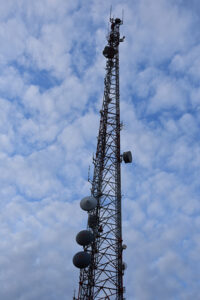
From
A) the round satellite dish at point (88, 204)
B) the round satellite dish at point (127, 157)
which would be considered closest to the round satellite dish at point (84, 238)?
the round satellite dish at point (88, 204)

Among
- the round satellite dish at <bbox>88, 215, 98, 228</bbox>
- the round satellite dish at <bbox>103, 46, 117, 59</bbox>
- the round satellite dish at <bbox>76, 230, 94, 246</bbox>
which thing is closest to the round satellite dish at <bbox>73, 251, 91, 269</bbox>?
the round satellite dish at <bbox>76, 230, 94, 246</bbox>

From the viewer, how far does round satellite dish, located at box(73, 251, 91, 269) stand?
31531 mm

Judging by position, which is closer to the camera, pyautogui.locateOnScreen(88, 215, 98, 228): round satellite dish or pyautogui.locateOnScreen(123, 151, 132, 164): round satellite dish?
pyautogui.locateOnScreen(88, 215, 98, 228): round satellite dish

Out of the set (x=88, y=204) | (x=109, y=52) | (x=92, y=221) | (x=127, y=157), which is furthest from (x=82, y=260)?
(x=109, y=52)

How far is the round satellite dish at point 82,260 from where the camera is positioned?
3153 centimetres

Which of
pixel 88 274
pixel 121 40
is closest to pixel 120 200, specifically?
pixel 88 274

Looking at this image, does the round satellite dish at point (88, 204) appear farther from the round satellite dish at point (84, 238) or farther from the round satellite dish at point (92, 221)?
the round satellite dish at point (92, 221)

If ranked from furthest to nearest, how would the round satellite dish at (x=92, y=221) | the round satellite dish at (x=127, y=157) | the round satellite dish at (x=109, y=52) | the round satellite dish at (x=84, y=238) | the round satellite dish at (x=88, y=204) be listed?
the round satellite dish at (x=109, y=52) < the round satellite dish at (x=127, y=157) < the round satellite dish at (x=92, y=221) < the round satellite dish at (x=88, y=204) < the round satellite dish at (x=84, y=238)

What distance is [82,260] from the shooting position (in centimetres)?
3153

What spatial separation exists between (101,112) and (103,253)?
61.3ft

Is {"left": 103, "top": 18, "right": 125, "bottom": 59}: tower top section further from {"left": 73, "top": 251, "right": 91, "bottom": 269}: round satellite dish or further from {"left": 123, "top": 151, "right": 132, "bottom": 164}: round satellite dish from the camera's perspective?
{"left": 73, "top": 251, "right": 91, "bottom": 269}: round satellite dish

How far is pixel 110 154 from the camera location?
40750mm

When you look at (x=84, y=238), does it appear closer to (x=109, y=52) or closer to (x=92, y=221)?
(x=92, y=221)

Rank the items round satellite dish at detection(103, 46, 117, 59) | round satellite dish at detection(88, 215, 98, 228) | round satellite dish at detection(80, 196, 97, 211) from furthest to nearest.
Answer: round satellite dish at detection(103, 46, 117, 59), round satellite dish at detection(88, 215, 98, 228), round satellite dish at detection(80, 196, 97, 211)
